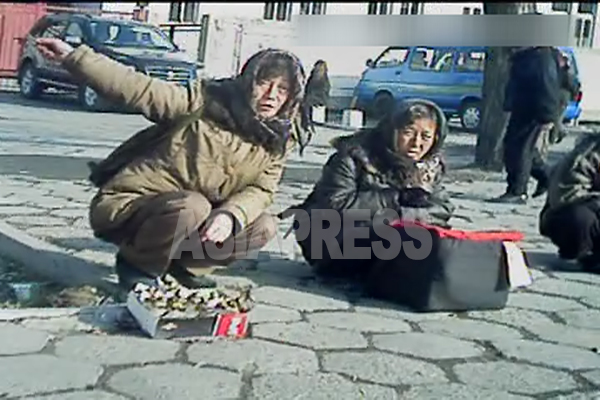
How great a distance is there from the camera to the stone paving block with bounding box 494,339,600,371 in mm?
4340

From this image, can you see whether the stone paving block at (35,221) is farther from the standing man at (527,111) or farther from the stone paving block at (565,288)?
the standing man at (527,111)

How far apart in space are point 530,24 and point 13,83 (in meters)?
16.3

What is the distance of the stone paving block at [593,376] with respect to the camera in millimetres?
4109

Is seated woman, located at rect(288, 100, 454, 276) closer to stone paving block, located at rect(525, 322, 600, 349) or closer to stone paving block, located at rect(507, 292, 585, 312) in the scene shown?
stone paving block, located at rect(507, 292, 585, 312)

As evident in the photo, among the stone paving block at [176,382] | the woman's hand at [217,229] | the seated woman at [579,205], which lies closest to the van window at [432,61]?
the seated woman at [579,205]

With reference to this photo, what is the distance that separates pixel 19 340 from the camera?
160 inches

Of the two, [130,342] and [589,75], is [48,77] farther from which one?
[130,342]

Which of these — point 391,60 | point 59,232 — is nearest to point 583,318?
point 59,232

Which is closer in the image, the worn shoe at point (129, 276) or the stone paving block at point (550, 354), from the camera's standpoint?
the stone paving block at point (550, 354)

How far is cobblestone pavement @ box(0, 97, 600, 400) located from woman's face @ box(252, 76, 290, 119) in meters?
0.98

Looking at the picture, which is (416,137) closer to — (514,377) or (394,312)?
(394,312)

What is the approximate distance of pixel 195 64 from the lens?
19031 millimetres

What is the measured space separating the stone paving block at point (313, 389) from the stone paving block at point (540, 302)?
Answer: 176 centimetres

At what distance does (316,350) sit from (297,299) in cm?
86
